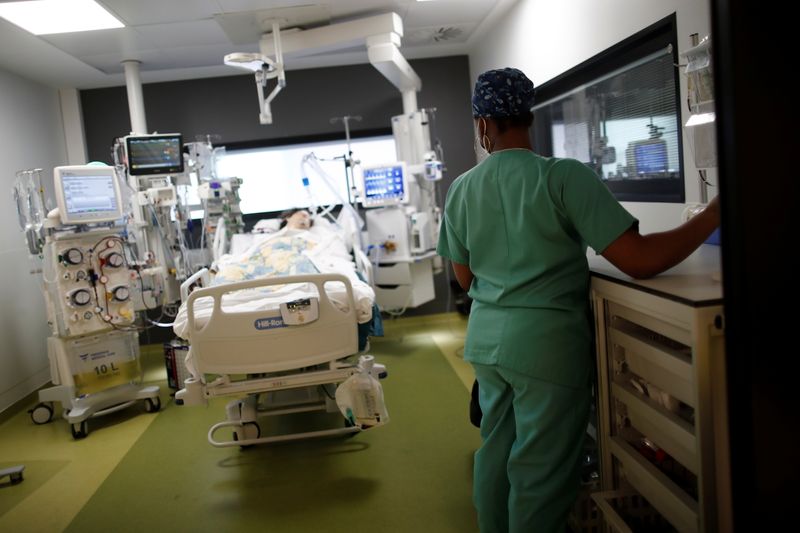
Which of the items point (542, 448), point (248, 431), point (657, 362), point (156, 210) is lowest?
point (248, 431)

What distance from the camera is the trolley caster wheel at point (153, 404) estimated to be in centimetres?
443

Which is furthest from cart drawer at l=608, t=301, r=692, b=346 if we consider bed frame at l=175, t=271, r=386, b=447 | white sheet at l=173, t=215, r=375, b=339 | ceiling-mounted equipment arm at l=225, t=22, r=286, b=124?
ceiling-mounted equipment arm at l=225, t=22, r=286, b=124

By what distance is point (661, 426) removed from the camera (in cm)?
166

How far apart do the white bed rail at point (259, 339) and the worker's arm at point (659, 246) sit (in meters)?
1.55

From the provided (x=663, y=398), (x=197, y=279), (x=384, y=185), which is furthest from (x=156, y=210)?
(x=663, y=398)

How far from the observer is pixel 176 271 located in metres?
4.91

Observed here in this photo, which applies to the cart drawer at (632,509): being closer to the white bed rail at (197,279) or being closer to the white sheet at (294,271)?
the white sheet at (294,271)

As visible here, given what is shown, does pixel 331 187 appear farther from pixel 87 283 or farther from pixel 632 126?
pixel 632 126

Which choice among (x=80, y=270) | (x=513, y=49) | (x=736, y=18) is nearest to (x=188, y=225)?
(x=80, y=270)

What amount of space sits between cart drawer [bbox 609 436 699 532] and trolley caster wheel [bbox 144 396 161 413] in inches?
133

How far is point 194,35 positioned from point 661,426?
4.34 meters

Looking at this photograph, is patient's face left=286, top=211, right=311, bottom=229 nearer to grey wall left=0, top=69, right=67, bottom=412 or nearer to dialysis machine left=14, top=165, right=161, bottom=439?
dialysis machine left=14, top=165, right=161, bottom=439

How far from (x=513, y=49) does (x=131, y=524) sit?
4145 millimetres

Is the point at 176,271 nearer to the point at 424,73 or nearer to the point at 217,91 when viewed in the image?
the point at 217,91
